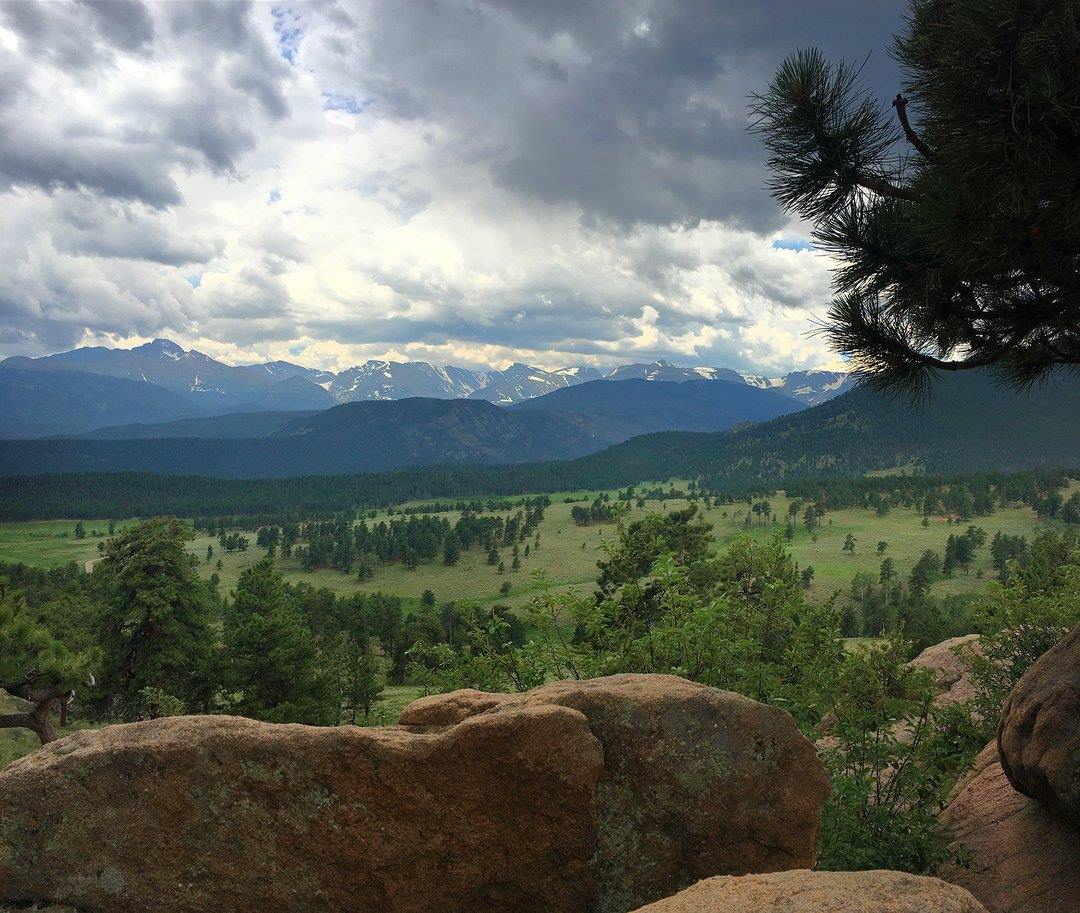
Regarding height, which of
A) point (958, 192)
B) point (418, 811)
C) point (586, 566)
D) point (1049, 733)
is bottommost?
point (586, 566)

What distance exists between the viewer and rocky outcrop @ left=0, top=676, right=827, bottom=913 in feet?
25.7

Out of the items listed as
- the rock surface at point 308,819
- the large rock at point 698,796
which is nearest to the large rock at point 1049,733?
the large rock at point 698,796

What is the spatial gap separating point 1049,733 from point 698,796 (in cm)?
496

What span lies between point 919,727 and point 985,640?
19.9 ft

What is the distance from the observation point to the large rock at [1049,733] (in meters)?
8.37

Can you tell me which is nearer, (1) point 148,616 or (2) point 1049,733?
(2) point 1049,733

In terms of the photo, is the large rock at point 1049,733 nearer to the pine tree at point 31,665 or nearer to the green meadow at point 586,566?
the pine tree at point 31,665

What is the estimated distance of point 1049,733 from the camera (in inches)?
341

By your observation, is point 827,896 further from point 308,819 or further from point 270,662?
point 270,662

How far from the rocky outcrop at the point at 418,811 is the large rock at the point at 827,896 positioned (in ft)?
7.20

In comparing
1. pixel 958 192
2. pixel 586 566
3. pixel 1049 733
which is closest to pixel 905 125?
pixel 958 192

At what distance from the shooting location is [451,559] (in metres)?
190

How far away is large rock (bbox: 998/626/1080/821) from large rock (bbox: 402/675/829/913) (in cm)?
312

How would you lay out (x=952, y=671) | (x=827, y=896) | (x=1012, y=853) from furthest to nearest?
1. (x=952, y=671)
2. (x=1012, y=853)
3. (x=827, y=896)
